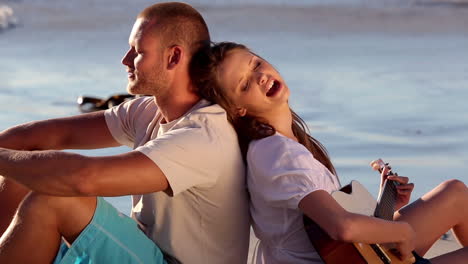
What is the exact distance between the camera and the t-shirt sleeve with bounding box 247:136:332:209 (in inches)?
113

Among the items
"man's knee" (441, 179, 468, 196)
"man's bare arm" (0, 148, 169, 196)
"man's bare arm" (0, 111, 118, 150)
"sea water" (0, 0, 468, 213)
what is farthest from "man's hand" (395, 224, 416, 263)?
"sea water" (0, 0, 468, 213)

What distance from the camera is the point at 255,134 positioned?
304 cm

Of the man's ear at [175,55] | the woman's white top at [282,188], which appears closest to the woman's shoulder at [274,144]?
the woman's white top at [282,188]

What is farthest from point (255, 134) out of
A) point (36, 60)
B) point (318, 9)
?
point (318, 9)

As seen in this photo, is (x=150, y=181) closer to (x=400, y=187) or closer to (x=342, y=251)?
(x=342, y=251)

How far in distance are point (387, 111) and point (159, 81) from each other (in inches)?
162

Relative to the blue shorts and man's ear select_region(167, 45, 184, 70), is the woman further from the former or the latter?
the blue shorts

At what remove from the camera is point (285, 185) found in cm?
287

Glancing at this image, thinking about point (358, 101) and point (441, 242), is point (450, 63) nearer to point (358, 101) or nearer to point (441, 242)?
point (358, 101)

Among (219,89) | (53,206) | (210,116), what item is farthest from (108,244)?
(219,89)

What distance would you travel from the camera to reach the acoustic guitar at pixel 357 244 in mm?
2834

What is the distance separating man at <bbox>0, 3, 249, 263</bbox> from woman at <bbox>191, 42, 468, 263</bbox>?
0.08 meters

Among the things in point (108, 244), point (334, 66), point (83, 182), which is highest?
point (83, 182)

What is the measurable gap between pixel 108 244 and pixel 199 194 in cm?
31
